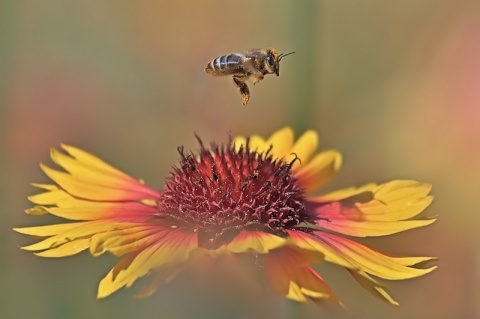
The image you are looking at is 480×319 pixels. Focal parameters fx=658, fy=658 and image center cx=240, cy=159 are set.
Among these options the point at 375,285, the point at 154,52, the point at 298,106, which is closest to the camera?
the point at 375,285

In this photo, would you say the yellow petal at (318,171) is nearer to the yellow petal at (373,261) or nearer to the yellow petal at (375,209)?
the yellow petal at (375,209)

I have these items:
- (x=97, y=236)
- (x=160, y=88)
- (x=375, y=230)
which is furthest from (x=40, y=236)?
(x=160, y=88)

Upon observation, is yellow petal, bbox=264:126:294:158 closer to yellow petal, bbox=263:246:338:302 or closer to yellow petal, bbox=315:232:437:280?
yellow petal, bbox=315:232:437:280

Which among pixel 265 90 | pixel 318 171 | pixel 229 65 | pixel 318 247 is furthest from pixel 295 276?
pixel 265 90

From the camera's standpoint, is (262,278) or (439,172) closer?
(262,278)

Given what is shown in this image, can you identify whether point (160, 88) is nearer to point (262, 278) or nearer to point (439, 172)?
point (439, 172)

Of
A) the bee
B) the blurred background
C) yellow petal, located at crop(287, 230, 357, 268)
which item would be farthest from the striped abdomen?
the blurred background

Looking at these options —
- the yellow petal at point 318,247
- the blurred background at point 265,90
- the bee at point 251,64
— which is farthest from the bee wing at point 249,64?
the blurred background at point 265,90
